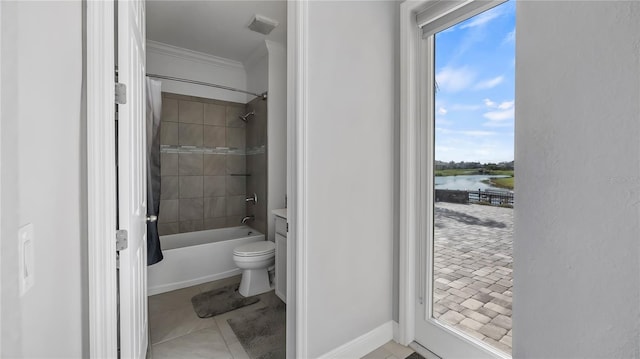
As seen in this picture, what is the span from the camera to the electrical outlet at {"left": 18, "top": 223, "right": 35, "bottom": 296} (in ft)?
1.76

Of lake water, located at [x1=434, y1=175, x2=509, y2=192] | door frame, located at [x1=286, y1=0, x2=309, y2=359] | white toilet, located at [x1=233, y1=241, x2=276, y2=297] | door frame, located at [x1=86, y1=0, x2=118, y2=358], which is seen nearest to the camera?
door frame, located at [x1=86, y1=0, x2=118, y2=358]

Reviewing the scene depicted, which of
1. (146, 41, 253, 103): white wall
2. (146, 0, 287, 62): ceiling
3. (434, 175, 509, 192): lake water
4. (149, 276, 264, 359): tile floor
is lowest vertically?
(149, 276, 264, 359): tile floor

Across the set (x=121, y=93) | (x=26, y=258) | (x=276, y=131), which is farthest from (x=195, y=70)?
(x=26, y=258)

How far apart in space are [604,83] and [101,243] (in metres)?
1.33

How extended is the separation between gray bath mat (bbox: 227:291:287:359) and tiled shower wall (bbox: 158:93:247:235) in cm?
161

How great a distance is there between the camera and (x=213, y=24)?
8.80 ft

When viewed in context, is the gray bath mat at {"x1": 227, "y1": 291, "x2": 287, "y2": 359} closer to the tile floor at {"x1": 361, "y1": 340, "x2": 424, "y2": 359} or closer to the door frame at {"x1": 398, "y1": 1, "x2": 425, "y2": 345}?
the tile floor at {"x1": 361, "y1": 340, "x2": 424, "y2": 359}

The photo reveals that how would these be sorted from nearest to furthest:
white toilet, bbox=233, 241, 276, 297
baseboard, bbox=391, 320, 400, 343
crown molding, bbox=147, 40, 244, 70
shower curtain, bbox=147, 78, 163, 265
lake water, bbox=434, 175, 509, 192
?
lake water, bbox=434, 175, 509, 192 < baseboard, bbox=391, 320, 400, 343 < shower curtain, bbox=147, 78, 163, 265 < white toilet, bbox=233, 241, 276, 297 < crown molding, bbox=147, 40, 244, 70

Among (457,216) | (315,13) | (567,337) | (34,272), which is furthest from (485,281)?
(34,272)

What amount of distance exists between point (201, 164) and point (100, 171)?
8.68ft

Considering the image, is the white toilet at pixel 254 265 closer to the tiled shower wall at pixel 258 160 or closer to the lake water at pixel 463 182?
Answer: the tiled shower wall at pixel 258 160

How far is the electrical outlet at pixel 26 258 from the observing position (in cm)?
54

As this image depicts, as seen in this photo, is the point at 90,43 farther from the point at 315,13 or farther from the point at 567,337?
the point at 567,337

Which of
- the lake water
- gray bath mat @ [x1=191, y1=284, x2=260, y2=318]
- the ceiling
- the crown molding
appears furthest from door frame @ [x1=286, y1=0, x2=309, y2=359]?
the crown molding
